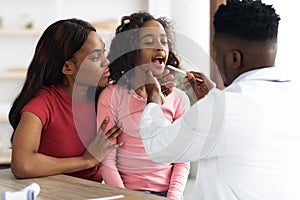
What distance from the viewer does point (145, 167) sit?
1.90 m

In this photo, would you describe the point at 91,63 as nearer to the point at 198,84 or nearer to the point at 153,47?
the point at 153,47

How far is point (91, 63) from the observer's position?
1.92m

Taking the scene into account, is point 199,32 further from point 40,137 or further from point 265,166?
point 265,166

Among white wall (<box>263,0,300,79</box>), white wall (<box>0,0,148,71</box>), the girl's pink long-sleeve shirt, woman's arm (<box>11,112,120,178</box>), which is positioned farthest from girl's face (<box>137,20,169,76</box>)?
white wall (<box>0,0,148,71</box>)

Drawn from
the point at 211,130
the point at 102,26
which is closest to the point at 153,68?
the point at 211,130

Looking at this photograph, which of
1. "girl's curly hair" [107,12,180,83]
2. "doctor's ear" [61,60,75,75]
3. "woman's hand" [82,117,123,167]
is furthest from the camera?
"girl's curly hair" [107,12,180,83]

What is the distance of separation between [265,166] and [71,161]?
0.68 m

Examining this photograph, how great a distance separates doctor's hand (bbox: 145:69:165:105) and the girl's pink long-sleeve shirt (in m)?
0.12

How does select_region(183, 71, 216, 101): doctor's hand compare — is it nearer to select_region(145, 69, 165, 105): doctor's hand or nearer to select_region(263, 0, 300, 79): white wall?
select_region(145, 69, 165, 105): doctor's hand

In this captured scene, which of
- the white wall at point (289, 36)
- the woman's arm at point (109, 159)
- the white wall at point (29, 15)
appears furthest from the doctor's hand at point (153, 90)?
the white wall at point (29, 15)

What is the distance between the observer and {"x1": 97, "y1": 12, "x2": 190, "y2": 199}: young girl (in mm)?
1884

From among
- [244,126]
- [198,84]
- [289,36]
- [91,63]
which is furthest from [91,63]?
[289,36]

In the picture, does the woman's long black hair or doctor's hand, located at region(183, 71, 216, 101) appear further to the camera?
the woman's long black hair

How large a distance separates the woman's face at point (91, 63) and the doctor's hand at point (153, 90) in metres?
0.17
